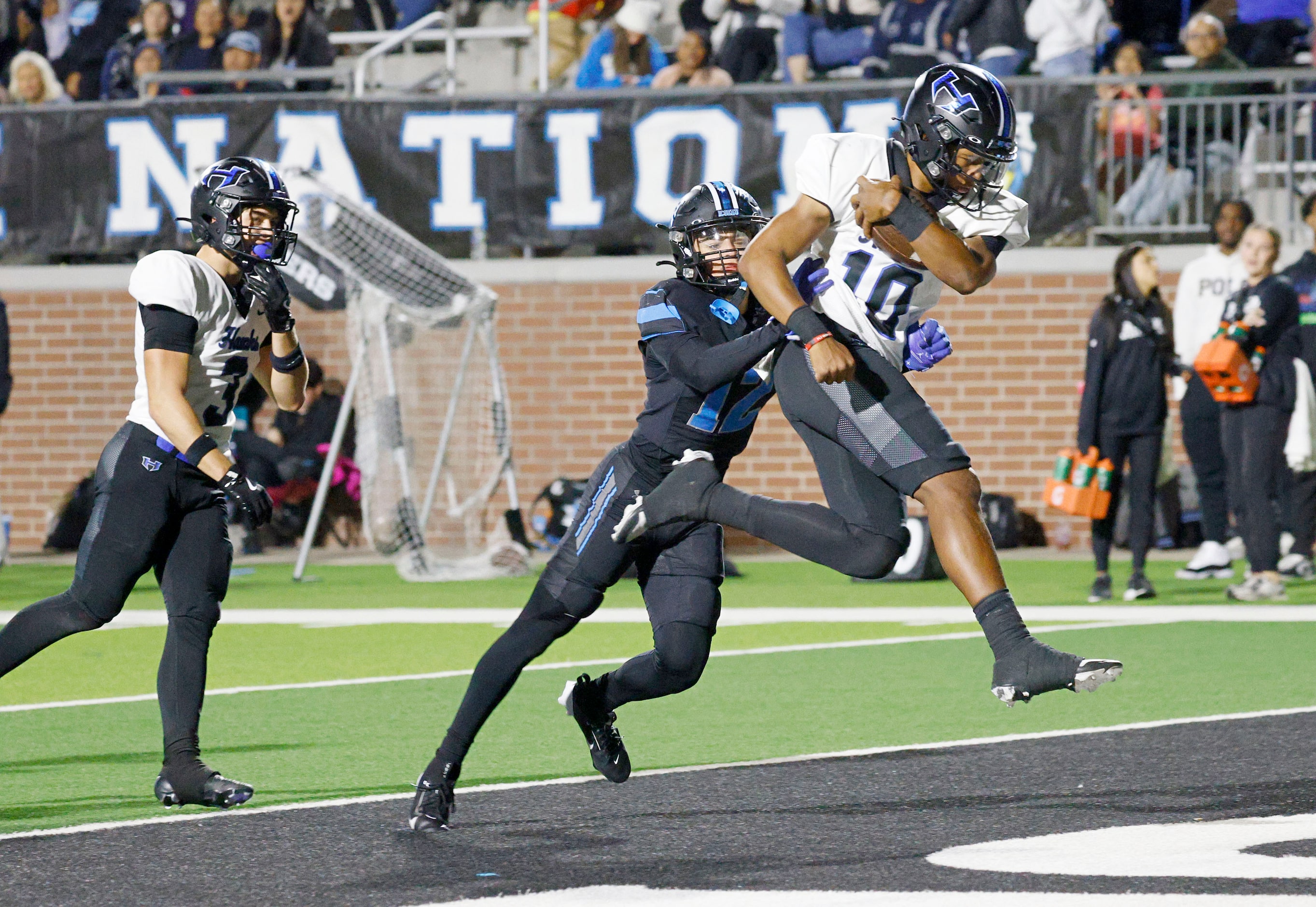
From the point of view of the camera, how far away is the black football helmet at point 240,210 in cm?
599

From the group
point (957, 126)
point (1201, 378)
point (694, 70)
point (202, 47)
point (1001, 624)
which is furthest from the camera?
point (202, 47)

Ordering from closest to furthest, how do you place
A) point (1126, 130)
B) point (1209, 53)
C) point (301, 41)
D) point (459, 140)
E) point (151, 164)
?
point (1126, 130), point (1209, 53), point (459, 140), point (151, 164), point (301, 41)

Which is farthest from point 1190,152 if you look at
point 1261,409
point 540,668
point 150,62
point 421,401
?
point 150,62

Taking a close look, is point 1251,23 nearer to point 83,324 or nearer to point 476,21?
point 476,21

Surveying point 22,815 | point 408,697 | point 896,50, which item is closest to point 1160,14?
point 896,50

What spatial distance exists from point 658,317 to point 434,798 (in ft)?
5.01

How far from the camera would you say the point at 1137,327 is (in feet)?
37.3

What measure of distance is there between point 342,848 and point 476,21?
46.1 feet

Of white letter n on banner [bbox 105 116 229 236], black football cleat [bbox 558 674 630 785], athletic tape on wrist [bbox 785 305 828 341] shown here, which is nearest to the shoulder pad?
athletic tape on wrist [bbox 785 305 828 341]

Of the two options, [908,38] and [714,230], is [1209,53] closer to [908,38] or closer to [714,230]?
[908,38]

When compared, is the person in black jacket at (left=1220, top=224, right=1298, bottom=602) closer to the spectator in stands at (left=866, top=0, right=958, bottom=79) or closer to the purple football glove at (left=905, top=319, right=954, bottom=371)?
the spectator in stands at (left=866, top=0, right=958, bottom=79)

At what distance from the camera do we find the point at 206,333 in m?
5.98

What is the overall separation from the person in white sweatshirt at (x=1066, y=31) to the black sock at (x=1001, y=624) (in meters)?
11.3

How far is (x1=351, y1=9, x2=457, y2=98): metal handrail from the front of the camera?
53.6 feet
